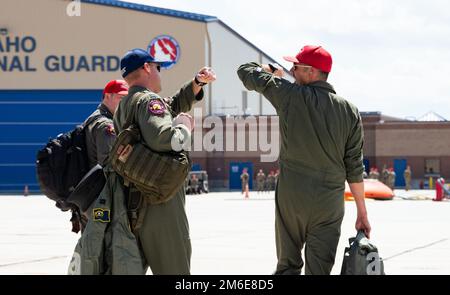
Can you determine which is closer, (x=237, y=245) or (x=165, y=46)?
(x=237, y=245)

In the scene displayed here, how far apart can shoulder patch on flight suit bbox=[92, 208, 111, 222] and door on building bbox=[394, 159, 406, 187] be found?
62.8 meters

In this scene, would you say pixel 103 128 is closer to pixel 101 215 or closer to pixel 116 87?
pixel 116 87

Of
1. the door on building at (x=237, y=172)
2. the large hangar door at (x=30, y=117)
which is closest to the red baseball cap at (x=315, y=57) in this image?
the large hangar door at (x=30, y=117)

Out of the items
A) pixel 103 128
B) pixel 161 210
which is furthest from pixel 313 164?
pixel 103 128

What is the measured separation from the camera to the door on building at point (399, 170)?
6744cm

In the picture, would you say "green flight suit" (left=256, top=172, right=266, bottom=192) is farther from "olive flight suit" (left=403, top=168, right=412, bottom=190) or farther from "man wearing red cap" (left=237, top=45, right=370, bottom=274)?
"man wearing red cap" (left=237, top=45, right=370, bottom=274)

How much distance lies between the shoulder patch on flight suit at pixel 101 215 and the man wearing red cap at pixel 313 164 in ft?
4.90

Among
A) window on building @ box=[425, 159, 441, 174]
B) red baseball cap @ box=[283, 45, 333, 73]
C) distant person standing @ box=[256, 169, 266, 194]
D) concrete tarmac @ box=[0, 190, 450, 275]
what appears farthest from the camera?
window on building @ box=[425, 159, 441, 174]

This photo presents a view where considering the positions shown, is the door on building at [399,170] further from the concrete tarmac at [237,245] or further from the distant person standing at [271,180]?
the concrete tarmac at [237,245]

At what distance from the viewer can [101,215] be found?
593 centimetres

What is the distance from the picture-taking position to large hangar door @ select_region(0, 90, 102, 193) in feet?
205

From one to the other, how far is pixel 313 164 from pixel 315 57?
0.82 m

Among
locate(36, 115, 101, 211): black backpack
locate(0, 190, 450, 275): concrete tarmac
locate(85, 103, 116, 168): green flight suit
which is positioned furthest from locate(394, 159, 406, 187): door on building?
locate(36, 115, 101, 211): black backpack
